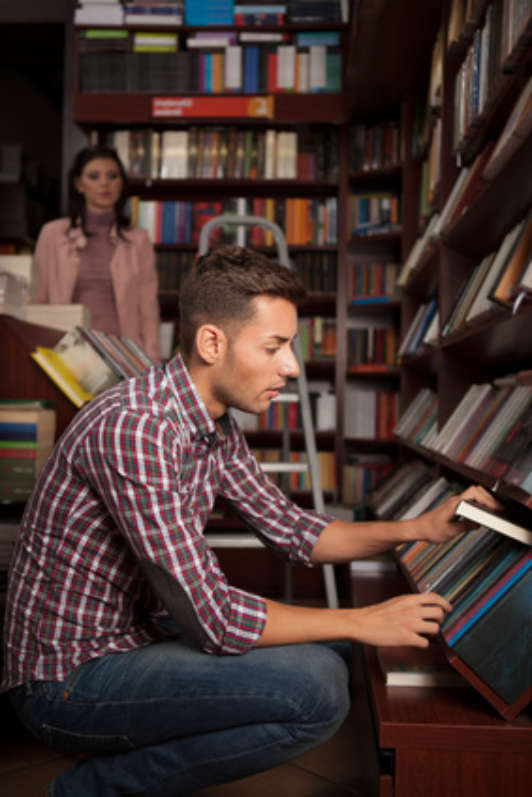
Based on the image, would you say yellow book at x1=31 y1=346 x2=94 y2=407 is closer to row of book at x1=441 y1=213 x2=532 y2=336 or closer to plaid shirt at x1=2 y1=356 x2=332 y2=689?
plaid shirt at x1=2 y1=356 x2=332 y2=689

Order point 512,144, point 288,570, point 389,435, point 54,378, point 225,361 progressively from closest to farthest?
1. point 225,361
2. point 512,144
3. point 54,378
4. point 288,570
5. point 389,435

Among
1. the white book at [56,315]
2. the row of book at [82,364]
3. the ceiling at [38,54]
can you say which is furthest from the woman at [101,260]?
the ceiling at [38,54]

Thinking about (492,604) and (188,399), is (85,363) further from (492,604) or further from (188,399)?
(492,604)

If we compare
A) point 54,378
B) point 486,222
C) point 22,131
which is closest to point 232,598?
point 54,378

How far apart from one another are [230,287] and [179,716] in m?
0.68

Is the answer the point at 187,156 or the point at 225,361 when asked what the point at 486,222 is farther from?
the point at 187,156

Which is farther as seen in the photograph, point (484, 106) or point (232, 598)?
point (484, 106)

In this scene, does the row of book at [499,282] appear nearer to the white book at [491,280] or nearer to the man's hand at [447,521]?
the white book at [491,280]

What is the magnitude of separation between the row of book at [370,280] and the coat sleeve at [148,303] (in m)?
1.25

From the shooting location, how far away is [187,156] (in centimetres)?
413

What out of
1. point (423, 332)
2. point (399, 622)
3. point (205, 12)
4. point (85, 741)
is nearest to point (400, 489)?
point (423, 332)

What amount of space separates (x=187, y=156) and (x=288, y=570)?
2353 mm

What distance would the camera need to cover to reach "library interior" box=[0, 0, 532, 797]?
1.21m

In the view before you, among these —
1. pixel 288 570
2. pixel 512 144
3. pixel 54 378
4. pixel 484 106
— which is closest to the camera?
pixel 512 144
